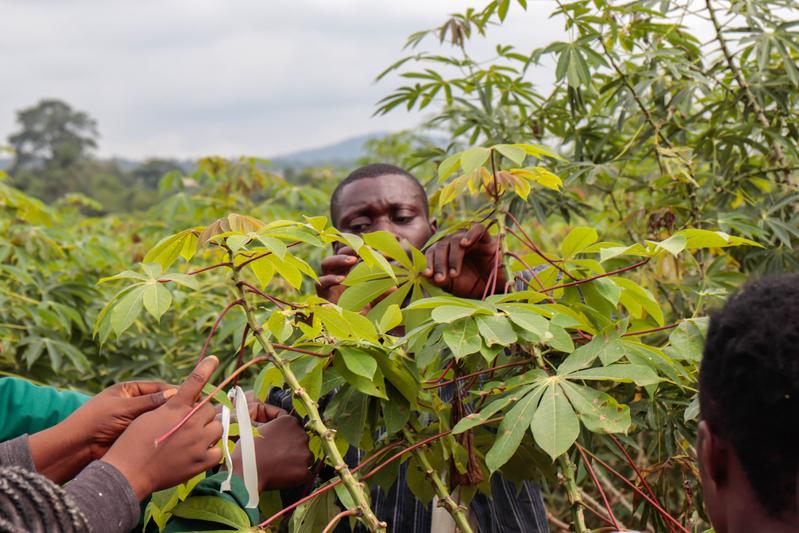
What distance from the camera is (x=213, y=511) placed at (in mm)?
1089

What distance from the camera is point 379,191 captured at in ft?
6.40

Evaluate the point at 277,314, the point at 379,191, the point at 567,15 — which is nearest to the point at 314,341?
the point at 277,314

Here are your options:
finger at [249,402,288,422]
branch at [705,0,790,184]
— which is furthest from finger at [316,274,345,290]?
branch at [705,0,790,184]

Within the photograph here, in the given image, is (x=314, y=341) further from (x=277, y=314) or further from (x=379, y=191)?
(x=379, y=191)

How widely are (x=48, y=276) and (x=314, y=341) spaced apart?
6.19 ft

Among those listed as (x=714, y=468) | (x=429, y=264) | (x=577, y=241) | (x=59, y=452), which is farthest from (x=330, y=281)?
(x=714, y=468)

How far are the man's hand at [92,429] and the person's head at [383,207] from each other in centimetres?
90

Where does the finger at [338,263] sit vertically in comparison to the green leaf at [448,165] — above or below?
below

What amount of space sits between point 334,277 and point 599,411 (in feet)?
2.06

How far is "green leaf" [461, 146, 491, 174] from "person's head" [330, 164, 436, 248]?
0.71 m

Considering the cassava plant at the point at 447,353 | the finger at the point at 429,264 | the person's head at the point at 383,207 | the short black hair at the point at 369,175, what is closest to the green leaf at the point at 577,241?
the cassava plant at the point at 447,353

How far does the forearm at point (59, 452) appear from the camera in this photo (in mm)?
1082

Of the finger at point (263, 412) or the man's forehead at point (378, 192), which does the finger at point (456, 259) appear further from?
the man's forehead at point (378, 192)

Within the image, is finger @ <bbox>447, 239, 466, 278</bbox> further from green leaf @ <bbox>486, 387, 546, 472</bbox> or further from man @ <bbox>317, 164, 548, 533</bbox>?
green leaf @ <bbox>486, 387, 546, 472</bbox>
